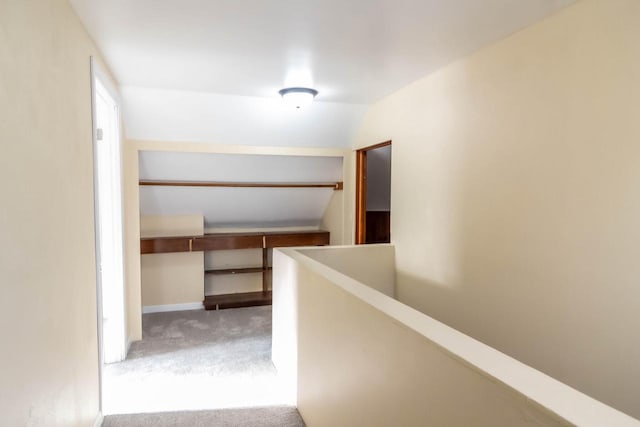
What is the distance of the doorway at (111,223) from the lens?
9.37 ft

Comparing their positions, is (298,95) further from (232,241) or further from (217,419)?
(217,419)

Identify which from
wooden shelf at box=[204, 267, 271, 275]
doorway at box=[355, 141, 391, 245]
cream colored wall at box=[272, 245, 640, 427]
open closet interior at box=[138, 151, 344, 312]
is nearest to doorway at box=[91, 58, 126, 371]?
open closet interior at box=[138, 151, 344, 312]

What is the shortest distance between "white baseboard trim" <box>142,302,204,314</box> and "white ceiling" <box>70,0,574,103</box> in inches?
99.4

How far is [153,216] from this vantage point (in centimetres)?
437

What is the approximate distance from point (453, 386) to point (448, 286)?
1729 mm

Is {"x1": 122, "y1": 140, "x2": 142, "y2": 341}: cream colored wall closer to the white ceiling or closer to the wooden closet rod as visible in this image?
the wooden closet rod

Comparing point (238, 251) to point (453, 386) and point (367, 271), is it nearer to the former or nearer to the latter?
point (367, 271)

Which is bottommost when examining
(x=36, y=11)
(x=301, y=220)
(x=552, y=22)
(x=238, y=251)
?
(x=238, y=251)

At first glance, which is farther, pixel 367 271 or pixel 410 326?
pixel 367 271

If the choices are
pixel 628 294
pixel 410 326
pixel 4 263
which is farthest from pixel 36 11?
pixel 628 294

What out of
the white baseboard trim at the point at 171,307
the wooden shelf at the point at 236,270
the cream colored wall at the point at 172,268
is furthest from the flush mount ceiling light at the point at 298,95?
the white baseboard trim at the point at 171,307

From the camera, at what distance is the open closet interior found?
13.2 feet

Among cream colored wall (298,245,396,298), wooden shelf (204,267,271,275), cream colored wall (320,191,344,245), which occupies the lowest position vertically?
wooden shelf (204,267,271,275)

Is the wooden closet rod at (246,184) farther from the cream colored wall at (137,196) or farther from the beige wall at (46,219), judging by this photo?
the beige wall at (46,219)
